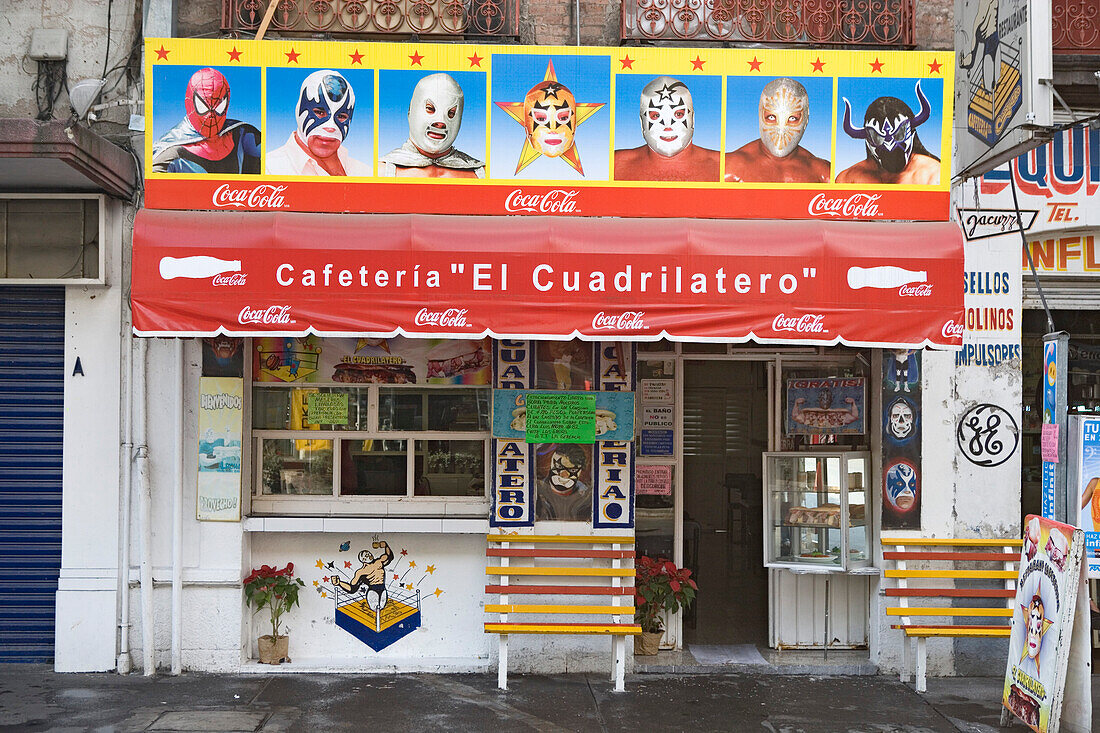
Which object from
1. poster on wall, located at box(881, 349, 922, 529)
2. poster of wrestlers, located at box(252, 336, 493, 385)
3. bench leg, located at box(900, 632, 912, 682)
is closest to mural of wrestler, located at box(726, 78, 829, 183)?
poster on wall, located at box(881, 349, 922, 529)

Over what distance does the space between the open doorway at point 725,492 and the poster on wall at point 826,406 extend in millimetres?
402

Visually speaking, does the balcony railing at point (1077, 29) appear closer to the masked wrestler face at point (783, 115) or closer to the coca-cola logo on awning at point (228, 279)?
the masked wrestler face at point (783, 115)

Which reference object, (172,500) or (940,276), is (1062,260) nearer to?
(940,276)

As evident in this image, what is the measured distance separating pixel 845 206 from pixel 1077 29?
292 centimetres

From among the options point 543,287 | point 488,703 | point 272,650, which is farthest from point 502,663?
point 543,287

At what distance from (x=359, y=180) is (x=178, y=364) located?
219cm

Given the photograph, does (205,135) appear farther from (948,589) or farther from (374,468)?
(948,589)

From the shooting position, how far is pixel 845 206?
7887mm

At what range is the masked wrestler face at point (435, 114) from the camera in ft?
25.8

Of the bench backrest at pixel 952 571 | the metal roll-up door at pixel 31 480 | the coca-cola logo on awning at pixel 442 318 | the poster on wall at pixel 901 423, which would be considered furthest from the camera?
the poster on wall at pixel 901 423

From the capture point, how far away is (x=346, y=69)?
7863 millimetres

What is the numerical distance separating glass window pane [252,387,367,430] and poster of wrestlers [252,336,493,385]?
10 centimetres

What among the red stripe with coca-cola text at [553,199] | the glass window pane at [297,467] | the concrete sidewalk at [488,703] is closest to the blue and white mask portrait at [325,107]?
the red stripe with coca-cola text at [553,199]

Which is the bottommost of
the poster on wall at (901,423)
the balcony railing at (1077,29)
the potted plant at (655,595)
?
the potted plant at (655,595)
